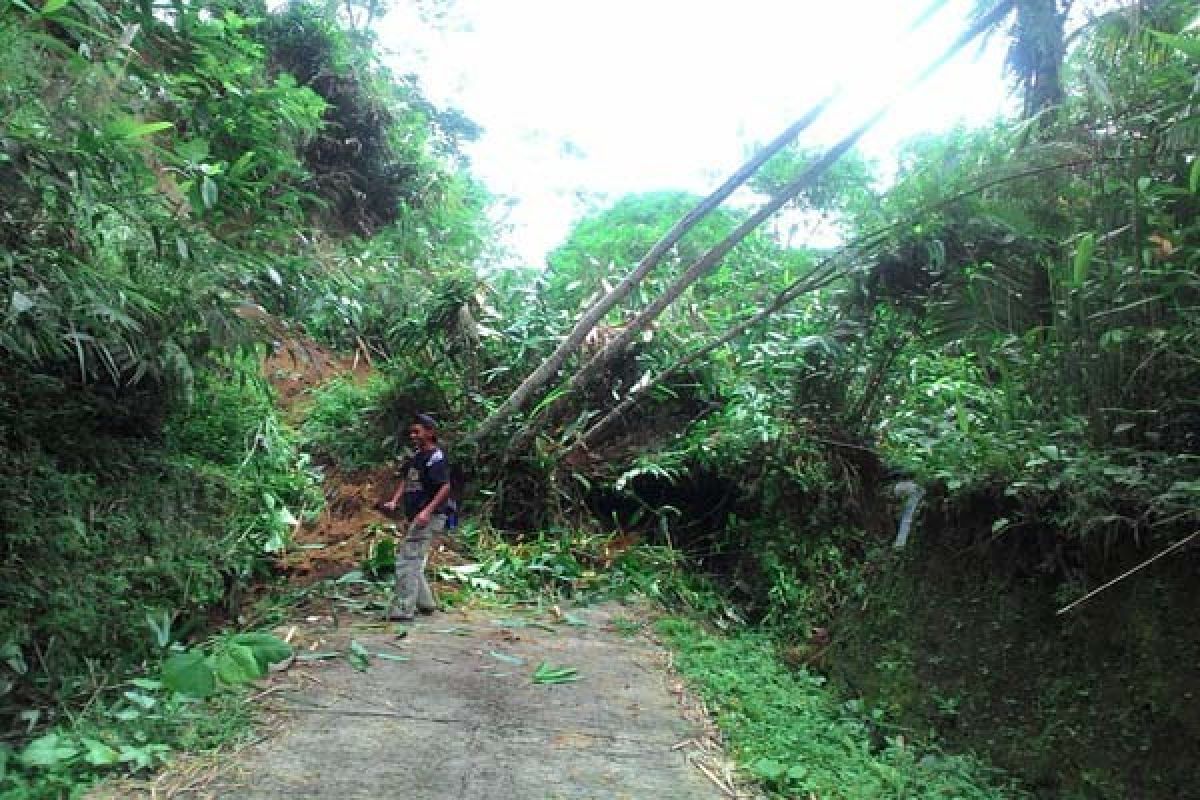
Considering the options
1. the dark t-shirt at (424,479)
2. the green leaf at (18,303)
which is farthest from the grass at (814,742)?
the green leaf at (18,303)

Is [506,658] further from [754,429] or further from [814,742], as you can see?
[754,429]

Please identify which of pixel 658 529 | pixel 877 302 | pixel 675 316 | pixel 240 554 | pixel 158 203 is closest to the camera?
pixel 158 203

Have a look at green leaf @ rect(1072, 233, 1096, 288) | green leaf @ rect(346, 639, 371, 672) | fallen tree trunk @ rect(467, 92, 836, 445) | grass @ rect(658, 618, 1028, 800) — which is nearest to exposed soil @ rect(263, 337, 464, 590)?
fallen tree trunk @ rect(467, 92, 836, 445)

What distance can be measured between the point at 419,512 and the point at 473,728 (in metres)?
2.06

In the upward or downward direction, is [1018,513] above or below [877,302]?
below

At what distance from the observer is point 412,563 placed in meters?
5.74

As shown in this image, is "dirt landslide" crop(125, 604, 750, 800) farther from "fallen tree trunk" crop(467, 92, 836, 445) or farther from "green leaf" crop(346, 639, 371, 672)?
"fallen tree trunk" crop(467, 92, 836, 445)

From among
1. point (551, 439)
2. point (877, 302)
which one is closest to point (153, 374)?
point (551, 439)

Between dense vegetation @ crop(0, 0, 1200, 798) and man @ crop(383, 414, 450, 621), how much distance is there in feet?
3.36

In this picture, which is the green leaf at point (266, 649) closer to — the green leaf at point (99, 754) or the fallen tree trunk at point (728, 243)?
the green leaf at point (99, 754)

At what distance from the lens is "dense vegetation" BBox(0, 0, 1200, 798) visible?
3730 mm

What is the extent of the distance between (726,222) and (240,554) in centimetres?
1275

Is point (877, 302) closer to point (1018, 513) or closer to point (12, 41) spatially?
point (1018, 513)

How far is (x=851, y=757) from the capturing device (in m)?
4.03
